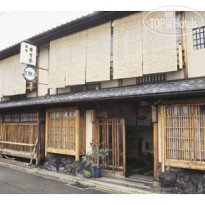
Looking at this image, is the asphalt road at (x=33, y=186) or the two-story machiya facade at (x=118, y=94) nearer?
the two-story machiya facade at (x=118, y=94)

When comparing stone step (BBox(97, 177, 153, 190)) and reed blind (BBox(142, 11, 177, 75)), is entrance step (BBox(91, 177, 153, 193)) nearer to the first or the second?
stone step (BBox(97, 177, 153, 190))

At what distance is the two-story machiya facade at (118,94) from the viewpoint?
7840 millimetres

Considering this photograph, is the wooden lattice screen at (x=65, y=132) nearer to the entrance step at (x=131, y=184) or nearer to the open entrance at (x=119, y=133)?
the open entrance at (x=119, y=133)

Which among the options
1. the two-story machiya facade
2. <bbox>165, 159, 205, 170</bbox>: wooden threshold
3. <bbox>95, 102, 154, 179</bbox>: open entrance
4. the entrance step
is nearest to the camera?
<bbox>165, 159, 205, 170</bbox>: wooden threshold

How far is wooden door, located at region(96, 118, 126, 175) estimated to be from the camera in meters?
9.98

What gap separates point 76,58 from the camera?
12.3m

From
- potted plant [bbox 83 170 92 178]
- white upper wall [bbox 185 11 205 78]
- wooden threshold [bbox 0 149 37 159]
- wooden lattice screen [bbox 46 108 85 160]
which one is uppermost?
white upper wall [bbox 185 11 205 78]

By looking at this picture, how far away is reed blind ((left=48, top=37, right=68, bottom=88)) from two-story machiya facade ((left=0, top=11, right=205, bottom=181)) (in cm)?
6

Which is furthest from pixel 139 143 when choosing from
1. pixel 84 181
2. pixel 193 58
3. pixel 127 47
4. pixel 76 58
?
pixel 193 58

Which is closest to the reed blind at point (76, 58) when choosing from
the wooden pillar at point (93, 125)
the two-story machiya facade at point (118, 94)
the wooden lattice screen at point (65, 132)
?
the two-story machiya facade at point (118, 94)

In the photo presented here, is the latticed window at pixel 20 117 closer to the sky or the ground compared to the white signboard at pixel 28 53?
closer to the ground

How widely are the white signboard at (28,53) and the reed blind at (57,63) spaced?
1.20 metres

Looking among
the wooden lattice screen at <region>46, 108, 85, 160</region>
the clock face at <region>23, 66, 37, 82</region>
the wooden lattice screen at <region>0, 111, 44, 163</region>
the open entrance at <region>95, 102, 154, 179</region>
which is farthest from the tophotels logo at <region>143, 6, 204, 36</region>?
the wooden lattice screen at <region>0, 111, 44, 163</region>

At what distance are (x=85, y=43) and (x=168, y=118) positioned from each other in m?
6.63
